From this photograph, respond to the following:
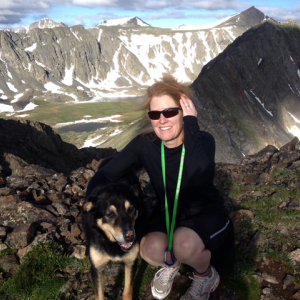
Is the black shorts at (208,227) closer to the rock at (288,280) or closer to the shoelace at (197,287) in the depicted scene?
the shoelace at (197,287)

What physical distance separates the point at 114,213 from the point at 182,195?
1.28 meters

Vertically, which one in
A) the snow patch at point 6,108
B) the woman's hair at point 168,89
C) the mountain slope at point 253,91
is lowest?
the snow patch at point 6,108

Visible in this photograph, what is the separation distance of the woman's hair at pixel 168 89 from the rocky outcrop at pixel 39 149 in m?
8.97

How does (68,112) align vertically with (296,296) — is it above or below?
below

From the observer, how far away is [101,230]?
454cm

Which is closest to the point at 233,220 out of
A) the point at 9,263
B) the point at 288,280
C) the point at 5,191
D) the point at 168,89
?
the point at 288,280

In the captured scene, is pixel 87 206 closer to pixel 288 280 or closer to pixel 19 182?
pixel 288 280

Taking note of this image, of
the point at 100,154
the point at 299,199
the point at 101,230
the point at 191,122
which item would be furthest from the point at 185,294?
the point at 100,154

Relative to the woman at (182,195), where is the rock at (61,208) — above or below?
below

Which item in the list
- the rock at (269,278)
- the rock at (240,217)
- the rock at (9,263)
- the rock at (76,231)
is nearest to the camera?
the rock at (269,278)

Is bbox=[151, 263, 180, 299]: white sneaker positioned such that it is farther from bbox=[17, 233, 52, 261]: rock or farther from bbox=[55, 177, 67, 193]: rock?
bbox=[55, 177, 67, 193]: rock

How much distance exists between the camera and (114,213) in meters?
4.41

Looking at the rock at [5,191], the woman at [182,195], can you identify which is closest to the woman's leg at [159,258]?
the woman at [182,195]

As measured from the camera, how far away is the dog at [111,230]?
4.34 m
